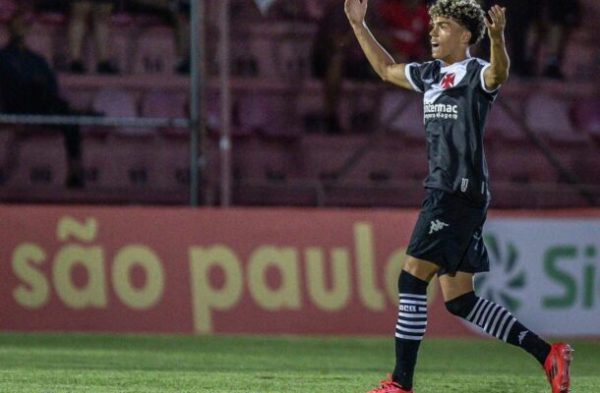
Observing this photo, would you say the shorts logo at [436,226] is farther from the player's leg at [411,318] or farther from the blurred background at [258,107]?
the blurred background at [258,107]

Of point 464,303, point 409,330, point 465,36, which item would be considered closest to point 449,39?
point 465,36

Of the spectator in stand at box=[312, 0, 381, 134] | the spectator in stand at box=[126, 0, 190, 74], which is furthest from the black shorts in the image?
the spectator in stand at box=[312, 0, 381, 134]

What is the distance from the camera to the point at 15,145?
13023 millimetres

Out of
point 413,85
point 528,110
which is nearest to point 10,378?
point 413,85

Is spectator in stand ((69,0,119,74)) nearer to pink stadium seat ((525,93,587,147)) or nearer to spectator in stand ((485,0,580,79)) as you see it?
spectator in stand ((485,0,580,79))

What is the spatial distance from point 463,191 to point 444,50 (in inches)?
27.6

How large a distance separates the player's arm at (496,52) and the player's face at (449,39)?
26 cm

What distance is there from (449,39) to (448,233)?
95cm

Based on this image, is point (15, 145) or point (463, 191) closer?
point (463, 191)

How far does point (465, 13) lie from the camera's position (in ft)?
23.6

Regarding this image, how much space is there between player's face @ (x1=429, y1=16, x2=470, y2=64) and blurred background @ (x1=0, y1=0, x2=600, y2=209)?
17.7 ft

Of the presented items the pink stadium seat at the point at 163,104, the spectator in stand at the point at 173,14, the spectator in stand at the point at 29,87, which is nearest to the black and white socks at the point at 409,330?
the spectator in stand at the point at 29,87

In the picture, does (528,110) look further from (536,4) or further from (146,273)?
(146,273)

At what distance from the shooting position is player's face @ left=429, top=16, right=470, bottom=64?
7195 millimetres
